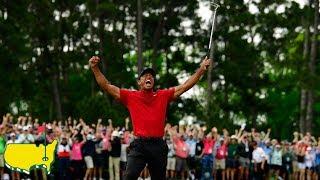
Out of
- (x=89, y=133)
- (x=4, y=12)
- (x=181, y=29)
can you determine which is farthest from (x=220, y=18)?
(x=89, y=133)

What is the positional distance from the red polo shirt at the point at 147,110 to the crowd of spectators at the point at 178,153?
36.8ft

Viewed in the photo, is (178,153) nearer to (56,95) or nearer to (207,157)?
(207,157)

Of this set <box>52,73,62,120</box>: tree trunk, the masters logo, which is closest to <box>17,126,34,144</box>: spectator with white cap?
the masters logo

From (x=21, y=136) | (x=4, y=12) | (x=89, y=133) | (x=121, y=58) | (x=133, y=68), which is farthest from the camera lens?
(x=133, y=68)

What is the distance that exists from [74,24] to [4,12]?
5893mm

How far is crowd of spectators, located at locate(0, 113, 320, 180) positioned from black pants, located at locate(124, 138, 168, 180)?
11261mm

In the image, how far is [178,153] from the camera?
79.6ft

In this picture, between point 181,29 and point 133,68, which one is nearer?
point 181,29

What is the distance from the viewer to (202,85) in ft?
176

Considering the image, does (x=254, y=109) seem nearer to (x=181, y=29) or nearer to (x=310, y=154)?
(x=181, y=29)

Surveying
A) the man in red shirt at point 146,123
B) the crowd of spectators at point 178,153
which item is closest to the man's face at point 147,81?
the man in red shirt at point 146,123

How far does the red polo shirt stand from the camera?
8500mm

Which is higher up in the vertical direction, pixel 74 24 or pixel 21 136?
pixel 74 24

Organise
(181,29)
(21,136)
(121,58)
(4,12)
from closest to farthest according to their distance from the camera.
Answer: (21,136), (4,12), (121,58), (181,29)
